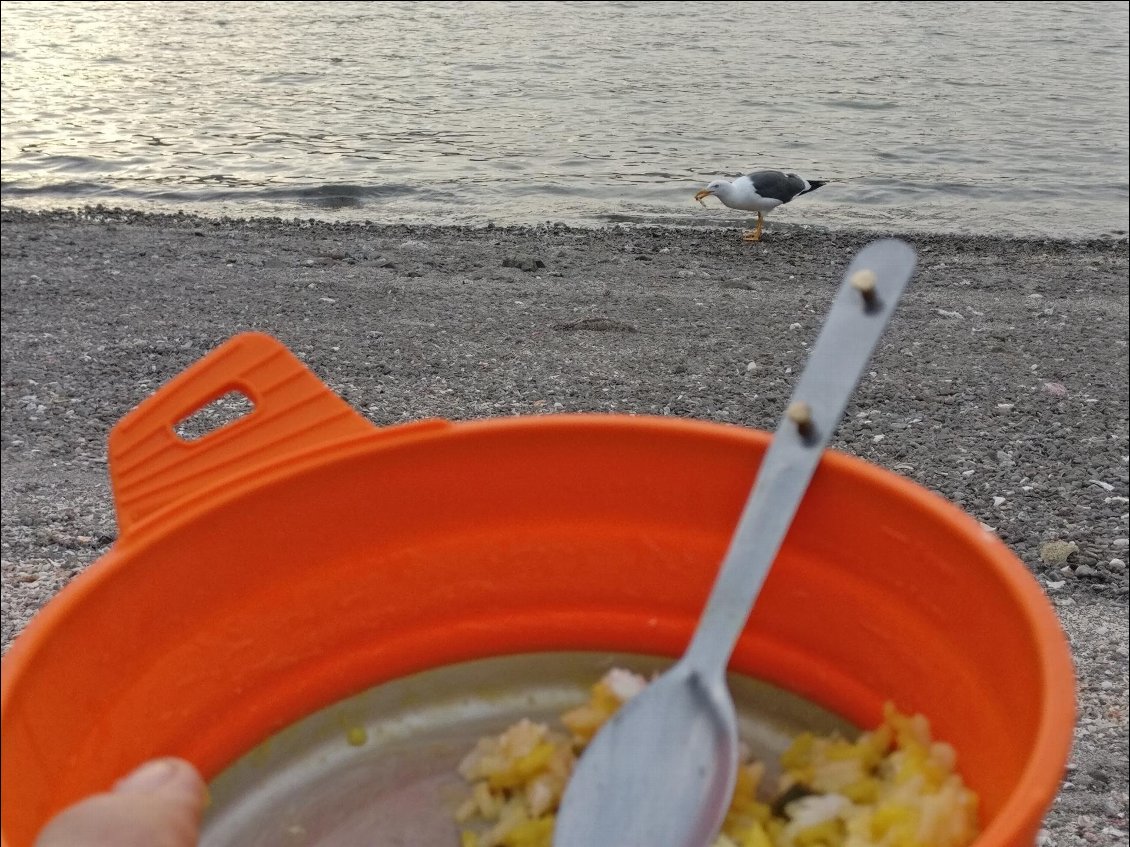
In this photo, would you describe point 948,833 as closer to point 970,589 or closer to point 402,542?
point 970,589

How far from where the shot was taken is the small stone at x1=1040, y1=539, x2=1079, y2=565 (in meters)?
2.11

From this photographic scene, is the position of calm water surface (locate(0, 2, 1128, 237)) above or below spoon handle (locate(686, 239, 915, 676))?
below

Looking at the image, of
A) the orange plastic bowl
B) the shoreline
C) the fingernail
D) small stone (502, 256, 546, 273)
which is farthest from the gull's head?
the fingernail

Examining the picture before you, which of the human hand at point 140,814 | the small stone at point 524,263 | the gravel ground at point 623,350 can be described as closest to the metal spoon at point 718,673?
the human hand at point 140,814

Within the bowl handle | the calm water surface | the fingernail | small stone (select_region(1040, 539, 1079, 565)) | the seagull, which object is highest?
the bowl handle

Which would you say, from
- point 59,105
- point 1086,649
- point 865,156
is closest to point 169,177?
point 59,105

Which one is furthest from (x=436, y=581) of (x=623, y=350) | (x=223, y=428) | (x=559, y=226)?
(x=559, y=226)

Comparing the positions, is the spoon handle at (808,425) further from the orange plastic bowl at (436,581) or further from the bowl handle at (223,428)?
the bowl handle at (223,428)

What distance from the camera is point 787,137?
655cm

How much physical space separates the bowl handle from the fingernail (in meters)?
0.21

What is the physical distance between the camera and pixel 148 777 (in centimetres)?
89

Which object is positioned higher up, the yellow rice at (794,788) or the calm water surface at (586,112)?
the yellow rice at (794,788)

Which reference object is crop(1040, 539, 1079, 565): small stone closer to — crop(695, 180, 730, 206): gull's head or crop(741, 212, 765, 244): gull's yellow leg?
crop(741, 212, 765, 244): gull's yellow leg

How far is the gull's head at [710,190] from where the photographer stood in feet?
18.0
